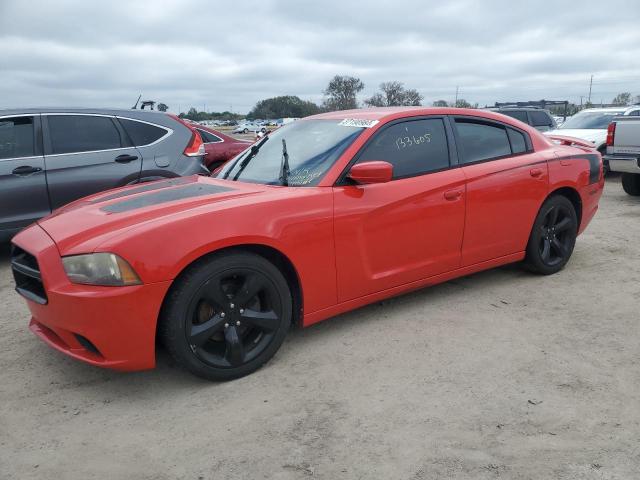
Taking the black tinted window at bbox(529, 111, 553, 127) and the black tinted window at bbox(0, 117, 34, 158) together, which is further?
the black tinted window at bbox(529, 111, 553, 127)

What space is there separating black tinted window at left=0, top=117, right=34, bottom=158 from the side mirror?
3866 mm

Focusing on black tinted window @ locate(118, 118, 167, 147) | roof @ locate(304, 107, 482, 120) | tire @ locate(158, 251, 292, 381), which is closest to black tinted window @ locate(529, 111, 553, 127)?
black tinted window @ locate(118, 118, 167, 147)

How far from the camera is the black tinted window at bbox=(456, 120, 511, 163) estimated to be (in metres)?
4.14

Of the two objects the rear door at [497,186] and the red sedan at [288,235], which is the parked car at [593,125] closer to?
the red sedan at [288,235]

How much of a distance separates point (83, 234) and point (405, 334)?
2041mm

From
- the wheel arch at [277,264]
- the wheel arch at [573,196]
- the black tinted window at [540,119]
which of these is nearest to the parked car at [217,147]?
the wheel arch at [573,196]

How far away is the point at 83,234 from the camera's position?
2.89 metres

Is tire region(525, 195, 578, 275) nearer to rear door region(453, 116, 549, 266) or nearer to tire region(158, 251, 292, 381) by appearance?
rear door region(453, 116, 549, 266)

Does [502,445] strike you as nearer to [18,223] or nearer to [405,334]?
[405,334]

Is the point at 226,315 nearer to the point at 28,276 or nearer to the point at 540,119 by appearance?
the point at 28,276

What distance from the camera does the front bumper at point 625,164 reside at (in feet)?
27.1

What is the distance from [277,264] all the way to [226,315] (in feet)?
1.51

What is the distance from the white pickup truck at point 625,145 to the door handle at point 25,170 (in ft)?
26.3

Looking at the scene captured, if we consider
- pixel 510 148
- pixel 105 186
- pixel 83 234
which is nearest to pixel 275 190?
pixel 83 234
